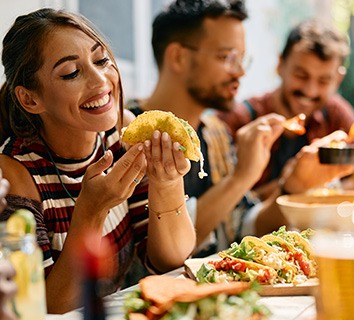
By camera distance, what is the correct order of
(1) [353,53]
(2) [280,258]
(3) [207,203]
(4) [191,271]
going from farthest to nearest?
(1) [353,53] → (3) [207,203] → (4) [191,271] → (2) [280,258]

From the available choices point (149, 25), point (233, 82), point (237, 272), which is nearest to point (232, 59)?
point (233, 82)

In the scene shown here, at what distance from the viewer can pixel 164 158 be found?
5.66 feet

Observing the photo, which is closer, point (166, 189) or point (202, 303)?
point (202, 303)

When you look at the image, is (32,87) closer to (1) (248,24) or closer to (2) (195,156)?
(2) (195,156)

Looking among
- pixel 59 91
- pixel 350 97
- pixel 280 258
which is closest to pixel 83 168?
pixel 59 91

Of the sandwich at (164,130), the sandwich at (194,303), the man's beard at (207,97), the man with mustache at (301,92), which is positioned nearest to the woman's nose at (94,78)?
the sandwich at (164,130)

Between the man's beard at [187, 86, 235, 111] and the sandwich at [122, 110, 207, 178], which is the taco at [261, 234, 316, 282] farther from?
the man's beard at [187, 86, 235, 111]

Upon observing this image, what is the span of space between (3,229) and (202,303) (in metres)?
0.34

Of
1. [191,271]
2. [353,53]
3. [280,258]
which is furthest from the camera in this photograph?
[353,53]

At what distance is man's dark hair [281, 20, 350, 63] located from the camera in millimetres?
3408

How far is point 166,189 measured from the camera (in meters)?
Result: 1.86

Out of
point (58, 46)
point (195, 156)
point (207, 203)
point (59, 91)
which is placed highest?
point (58, 46)

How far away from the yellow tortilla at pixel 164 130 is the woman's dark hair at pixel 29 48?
0.90 feet

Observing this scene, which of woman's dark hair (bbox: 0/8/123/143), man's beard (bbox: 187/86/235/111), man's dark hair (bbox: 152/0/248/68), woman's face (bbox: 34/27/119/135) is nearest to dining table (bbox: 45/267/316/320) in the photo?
woman's face (bbox: 34/27/119/135)
